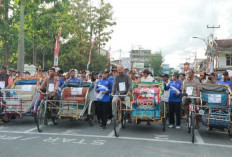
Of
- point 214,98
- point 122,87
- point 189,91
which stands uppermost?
point 122,87

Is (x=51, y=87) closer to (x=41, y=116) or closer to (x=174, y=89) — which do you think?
(x=41, y=116)

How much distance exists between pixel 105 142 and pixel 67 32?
21.8 meters

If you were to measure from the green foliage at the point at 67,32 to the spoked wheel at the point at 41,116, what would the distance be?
12.7 meters

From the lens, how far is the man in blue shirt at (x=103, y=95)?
9406mm

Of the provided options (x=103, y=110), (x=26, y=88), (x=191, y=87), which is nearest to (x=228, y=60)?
(x=191, y=87)

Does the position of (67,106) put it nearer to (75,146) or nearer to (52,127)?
(52,127)

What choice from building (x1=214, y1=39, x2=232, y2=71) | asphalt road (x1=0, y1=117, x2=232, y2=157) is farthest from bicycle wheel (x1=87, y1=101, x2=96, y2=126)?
building (x1=214, y1=39, x2=232, y2=71)

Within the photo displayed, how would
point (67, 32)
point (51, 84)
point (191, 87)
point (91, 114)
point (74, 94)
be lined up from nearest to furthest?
point (191, 87) → point (51, 84) → point (91, 114) → point (74, 94) → point (67, 32)

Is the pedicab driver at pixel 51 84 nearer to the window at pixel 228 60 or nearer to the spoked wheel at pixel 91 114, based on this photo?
the spoked wheel at pixel 91 114

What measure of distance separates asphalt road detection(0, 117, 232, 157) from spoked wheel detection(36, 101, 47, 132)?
0.76 ft

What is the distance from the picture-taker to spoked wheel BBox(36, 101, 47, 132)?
8.33 meters

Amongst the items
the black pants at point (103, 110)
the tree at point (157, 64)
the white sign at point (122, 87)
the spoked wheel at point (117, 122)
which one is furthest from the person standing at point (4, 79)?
the tree at point (157, 64)

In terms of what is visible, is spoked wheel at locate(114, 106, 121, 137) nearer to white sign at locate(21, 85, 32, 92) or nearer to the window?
white sign at locate(21, 85, 32, 92)

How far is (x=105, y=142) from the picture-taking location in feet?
23.8
